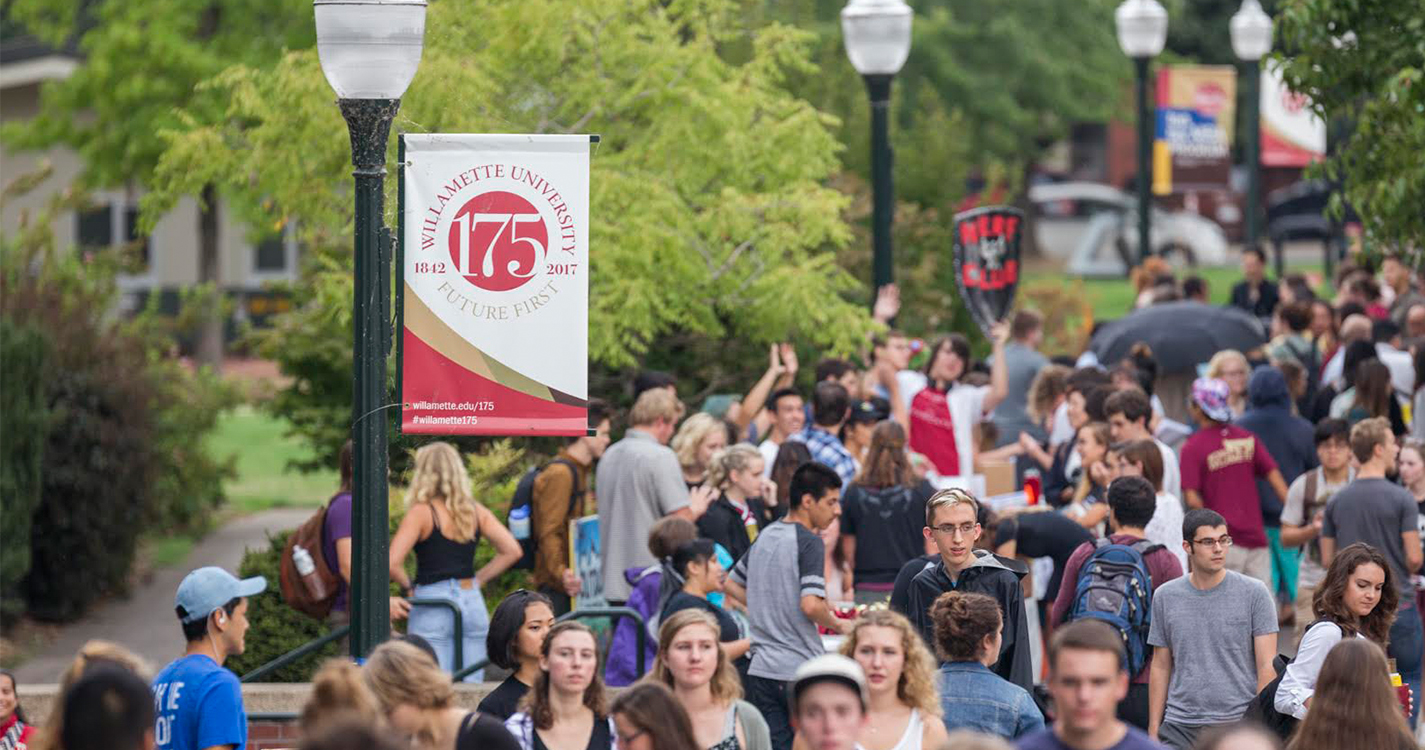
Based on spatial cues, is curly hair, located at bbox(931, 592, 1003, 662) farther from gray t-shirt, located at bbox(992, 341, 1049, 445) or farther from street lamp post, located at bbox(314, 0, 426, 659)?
gray t-shirt, located at bbox(992, 341, 1049, 445)

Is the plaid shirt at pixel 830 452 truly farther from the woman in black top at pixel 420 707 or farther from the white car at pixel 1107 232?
the white car at pixel 1107 232

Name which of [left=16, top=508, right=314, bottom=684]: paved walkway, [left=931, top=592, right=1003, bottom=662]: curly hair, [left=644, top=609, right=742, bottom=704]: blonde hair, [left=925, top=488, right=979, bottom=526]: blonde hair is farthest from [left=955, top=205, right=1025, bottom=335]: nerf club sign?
[left=644, top=609, right=742, bottom=704]: blonde hair

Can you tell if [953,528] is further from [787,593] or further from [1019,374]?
[1019,374]

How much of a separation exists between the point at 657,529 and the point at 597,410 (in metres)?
2.53

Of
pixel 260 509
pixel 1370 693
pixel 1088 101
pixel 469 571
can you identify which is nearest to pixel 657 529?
pixel 469 571

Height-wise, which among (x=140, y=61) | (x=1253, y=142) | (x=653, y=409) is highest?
(x=140, y=61)

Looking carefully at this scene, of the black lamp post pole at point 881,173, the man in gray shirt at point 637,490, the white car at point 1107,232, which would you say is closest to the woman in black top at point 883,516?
the man in gray shirt at point 637,490

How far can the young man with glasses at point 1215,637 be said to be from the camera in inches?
322

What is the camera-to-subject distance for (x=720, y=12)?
14.8 metres

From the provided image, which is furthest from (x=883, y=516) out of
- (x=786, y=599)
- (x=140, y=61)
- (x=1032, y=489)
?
(x=140, y=61)

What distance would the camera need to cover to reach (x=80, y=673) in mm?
6141

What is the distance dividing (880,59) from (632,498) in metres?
4.61

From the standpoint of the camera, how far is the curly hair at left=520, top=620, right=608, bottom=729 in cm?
678

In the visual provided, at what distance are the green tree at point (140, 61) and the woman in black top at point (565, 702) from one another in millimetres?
27193
